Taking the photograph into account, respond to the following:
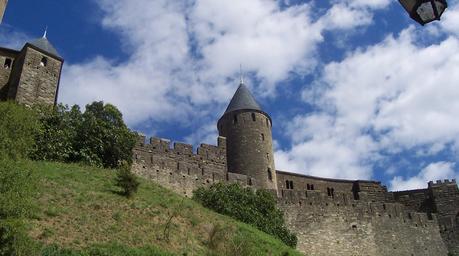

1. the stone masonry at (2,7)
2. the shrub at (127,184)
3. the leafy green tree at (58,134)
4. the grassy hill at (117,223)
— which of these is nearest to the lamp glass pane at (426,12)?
the grassy hill at (117,223)

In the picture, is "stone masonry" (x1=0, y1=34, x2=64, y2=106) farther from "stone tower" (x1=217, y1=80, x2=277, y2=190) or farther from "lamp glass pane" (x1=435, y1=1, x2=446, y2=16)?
"lamp glass pane" (x1=435, y1=1, x2=446, y2=16)

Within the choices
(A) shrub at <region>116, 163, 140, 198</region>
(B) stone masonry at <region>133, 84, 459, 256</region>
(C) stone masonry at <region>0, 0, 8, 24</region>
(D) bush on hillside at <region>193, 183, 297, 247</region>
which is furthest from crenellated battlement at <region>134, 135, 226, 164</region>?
(C) stone masonry at <region>0, 0, 8, 24</region>

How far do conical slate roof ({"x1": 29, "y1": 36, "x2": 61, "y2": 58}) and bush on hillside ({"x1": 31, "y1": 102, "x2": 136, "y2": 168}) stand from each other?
478 centimetres

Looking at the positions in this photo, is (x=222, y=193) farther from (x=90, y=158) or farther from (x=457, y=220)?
(x=457, y=220)

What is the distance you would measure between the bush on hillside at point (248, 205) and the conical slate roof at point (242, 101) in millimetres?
7550

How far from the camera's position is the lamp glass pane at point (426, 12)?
12.7 feet

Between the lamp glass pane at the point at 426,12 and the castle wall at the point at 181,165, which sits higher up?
the castle wall at the point at 181,165

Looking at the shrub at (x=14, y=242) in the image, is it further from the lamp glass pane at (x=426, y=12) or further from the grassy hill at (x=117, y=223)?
the lamp glass pane at (x=426, y=12)

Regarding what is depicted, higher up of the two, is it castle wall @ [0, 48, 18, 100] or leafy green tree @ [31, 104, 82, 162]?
castle wall @ [0, 48, 18, 100]

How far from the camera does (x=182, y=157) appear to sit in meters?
29.5

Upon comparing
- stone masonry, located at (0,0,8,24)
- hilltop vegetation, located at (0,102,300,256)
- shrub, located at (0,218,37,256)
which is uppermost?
stone masonry, located at (0,0,8,24)

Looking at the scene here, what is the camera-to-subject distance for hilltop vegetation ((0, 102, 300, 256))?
14.2 m

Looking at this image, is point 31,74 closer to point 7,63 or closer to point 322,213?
point 7,63

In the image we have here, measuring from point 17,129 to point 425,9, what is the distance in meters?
21.1
